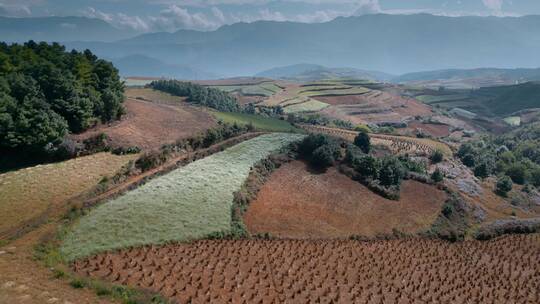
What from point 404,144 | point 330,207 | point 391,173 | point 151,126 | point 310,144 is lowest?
point 330,207

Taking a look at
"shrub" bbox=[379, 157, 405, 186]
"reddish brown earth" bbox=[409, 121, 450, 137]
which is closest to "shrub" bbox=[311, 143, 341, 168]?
"shrub" bbox=[379, 157, 405, 186]

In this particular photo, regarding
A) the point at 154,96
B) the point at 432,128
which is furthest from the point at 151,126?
the point at 432,128

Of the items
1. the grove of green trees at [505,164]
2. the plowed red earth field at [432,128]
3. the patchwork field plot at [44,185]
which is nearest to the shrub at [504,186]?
the grove of green trees at [505,164]

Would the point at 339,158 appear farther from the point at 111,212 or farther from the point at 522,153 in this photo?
the point at 522,153

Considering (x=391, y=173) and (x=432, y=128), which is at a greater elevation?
(x=391, y=173)

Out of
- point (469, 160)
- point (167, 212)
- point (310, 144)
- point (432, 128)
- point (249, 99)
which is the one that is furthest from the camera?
point (249, 99)

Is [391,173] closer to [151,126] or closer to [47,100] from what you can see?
[151,126]

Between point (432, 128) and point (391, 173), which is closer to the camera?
point (391, 173)
